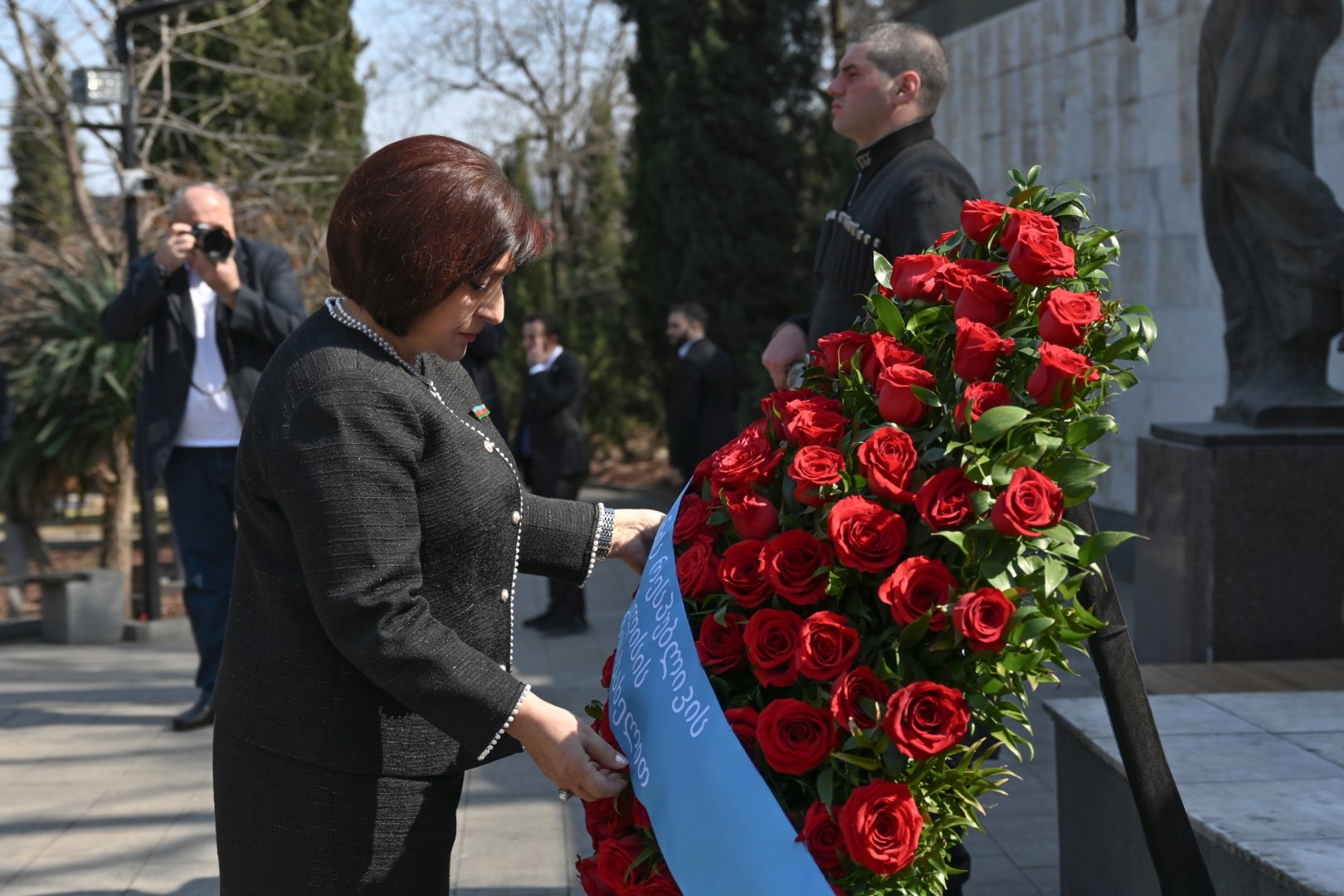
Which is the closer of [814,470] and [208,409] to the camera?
[814,470]

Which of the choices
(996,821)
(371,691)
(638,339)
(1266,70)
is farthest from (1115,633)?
(638,339)

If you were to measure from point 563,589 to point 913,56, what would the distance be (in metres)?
5.17

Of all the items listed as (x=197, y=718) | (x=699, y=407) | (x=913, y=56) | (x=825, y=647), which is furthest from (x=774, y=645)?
(x=699, y=407)

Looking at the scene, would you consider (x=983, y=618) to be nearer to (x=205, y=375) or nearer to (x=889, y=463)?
(x=889, y=463)

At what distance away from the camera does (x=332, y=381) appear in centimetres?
212

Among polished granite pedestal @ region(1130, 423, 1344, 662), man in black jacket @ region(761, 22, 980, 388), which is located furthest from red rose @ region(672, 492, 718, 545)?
polished granite pedestal @ region(1130, 423, 1344, 662)

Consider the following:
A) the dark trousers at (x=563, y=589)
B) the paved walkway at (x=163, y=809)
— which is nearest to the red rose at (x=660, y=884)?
the paved walkway at (x=163, y=809)

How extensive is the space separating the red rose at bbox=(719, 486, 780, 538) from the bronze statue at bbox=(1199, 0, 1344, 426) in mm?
4237

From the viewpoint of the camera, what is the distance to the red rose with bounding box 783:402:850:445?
2.11m

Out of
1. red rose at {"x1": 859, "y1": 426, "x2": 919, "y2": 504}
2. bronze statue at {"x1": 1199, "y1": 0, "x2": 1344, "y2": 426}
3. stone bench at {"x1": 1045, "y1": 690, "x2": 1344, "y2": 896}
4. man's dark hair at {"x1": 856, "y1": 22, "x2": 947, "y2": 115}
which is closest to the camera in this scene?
red rose at {"x1": 859, "y1": 426, "x2": 919, "y2": 504}

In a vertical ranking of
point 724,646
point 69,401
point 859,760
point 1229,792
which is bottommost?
point 1229,792

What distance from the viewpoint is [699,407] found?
31.7 ft

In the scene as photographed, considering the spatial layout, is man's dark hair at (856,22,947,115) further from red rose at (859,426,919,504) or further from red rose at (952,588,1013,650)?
red rose at (952,588,1013,650)

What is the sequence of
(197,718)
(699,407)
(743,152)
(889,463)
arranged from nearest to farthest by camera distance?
(889,463), (197,718), (699,407), (743,152)
